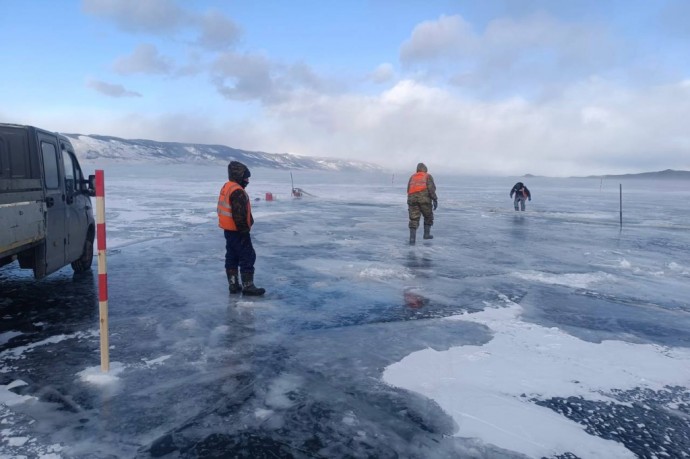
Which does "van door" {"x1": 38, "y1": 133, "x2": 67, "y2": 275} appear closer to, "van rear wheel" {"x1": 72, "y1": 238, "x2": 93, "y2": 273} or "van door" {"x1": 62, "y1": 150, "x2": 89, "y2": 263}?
"van door" {"x1": 62, "y1": 150, "x2": 89, "y2": 263}

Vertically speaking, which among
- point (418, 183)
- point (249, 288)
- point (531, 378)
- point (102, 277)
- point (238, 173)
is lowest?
point (531, 378)

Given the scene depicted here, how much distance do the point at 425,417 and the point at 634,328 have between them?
135 inches

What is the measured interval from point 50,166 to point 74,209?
903mm

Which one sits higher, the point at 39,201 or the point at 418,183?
the point at 418,183

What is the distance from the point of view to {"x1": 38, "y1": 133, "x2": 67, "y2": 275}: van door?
593cm

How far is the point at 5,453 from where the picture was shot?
269 cm

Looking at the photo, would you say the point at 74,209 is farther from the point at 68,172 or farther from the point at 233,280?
the point at 233,280

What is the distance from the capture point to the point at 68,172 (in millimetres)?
6992

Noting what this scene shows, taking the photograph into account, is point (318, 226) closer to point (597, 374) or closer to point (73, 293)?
point (73, 293)

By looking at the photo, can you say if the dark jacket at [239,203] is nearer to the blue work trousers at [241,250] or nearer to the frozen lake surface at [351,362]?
the blue work trousers at [241,250]

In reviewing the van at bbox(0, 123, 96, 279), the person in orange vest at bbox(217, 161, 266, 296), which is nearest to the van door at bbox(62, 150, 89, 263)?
the van at bbox(0, 123, 96, 279)

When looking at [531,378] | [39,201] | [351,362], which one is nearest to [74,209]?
[39,201]

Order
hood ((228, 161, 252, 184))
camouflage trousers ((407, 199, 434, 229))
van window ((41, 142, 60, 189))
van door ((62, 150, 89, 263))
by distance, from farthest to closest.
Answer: camouflage trousers ((407, 199, 434, 229)) → van door ((62, 150, 89, 263)) → hood ((228, 161, 252, 184)) → van window ((41, 142, 60, 189))

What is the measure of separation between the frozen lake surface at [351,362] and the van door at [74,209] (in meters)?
0.56
